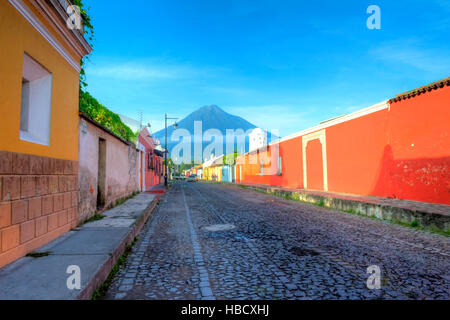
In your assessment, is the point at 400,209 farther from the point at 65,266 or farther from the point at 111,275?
the point at 65,266

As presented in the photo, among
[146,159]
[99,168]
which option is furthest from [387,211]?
[146,159]

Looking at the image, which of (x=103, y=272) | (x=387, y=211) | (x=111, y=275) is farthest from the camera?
(x=387, y=211)

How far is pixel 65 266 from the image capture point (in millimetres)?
3361

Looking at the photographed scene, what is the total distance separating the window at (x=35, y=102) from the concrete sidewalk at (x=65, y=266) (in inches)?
68.3

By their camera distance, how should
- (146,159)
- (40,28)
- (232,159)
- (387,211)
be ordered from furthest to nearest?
(232,159), (146,159), (387,211), (40,28)

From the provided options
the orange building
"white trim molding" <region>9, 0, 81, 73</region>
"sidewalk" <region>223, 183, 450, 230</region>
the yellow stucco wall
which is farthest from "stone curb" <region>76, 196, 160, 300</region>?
"sidewalk" <region>223, 183, 450, 230</region>

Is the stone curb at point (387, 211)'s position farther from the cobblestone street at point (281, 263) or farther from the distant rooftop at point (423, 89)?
the distant rooftop at point (423, 89)

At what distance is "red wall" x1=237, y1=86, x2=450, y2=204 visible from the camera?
8.89m

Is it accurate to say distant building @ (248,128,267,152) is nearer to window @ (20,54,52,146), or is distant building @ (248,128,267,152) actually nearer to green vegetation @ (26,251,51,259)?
window @ (20,54,52,146)

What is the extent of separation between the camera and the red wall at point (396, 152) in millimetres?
8891

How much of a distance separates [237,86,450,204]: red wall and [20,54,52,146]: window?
1087 centimetres

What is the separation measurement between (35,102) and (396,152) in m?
11.7

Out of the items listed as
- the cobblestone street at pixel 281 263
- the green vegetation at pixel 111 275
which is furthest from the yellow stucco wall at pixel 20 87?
the cobblestone street at pixel 281 263
